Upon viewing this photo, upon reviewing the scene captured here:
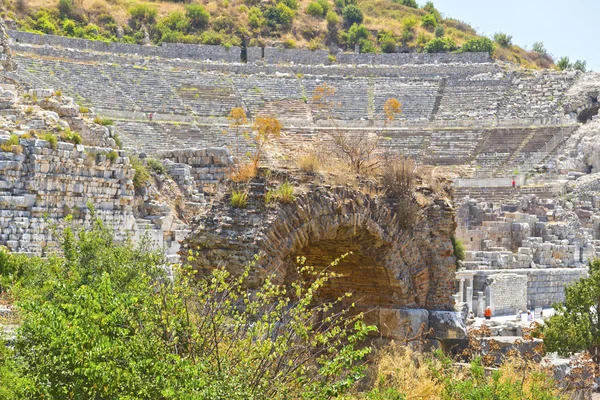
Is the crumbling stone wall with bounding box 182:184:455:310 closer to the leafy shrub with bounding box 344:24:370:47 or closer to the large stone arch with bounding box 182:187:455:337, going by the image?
the large stone arch with bounding box 182:187:455:337

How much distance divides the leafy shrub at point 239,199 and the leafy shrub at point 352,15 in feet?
202

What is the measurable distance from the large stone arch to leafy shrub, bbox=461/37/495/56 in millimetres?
51297

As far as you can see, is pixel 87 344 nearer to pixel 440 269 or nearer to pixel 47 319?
pixel 47 319

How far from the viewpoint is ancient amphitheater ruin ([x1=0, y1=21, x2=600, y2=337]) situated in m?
10.6

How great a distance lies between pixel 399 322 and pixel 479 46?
174ft

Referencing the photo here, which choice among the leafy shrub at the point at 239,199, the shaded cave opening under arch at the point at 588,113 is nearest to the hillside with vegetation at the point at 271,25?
the shaded cave opening under arch at the point at 588,113

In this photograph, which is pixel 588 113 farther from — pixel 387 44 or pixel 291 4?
pixel 291 4

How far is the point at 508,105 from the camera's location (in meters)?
49.3

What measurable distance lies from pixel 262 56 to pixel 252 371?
176ft

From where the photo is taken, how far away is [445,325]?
11.6 metres

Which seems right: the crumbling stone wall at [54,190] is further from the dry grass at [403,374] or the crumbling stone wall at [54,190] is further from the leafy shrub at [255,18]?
the leafy shrub at [255,18]

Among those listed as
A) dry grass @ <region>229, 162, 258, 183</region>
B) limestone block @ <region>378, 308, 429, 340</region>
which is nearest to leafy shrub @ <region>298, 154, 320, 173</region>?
dry grass @ <region>229, 162, 258, 183</region>

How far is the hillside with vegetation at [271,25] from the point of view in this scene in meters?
60.1

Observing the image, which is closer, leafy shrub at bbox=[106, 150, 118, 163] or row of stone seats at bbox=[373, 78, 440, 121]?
leafy shrub at bbox=[106, 150, 118, 163]
